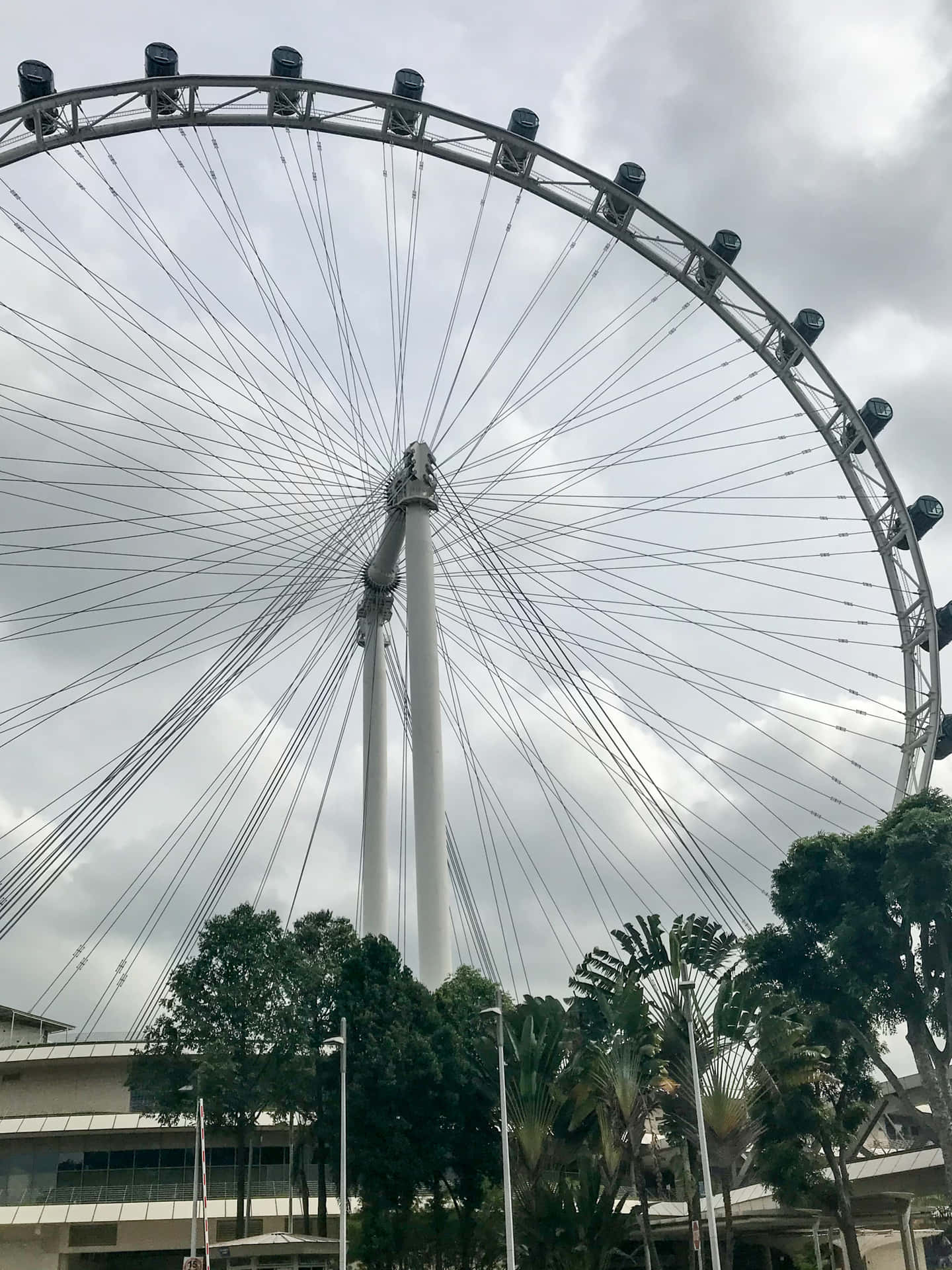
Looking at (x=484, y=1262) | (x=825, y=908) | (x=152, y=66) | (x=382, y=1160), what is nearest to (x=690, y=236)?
(x=152, y=66)

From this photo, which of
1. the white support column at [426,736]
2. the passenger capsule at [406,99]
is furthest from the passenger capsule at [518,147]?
the white support column at [426,736]

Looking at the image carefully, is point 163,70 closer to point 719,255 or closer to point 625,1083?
point 719,255

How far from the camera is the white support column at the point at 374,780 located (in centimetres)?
4978

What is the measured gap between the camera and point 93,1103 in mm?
68688

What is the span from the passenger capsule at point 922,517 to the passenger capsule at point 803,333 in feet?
28.1

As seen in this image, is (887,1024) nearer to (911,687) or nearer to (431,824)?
(911,687)

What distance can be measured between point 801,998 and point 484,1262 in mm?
17420

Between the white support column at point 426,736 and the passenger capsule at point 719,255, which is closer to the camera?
the white support column at point 426,736

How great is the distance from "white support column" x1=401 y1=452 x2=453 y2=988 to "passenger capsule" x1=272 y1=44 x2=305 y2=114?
43.6 ft

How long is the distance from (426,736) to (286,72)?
23.8 m

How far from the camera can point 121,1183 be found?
65.2 meters

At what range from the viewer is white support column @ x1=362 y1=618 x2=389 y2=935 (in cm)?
4978

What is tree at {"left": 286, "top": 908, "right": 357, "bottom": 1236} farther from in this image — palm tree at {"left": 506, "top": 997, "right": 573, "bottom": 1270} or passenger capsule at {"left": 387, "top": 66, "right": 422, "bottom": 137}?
passenger capsule at {"left": 387, "top": 66, "right": 422, "bottom": 137}

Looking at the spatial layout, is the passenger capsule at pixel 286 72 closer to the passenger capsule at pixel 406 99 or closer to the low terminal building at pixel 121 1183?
the passenger capsule at pixel 406 99
